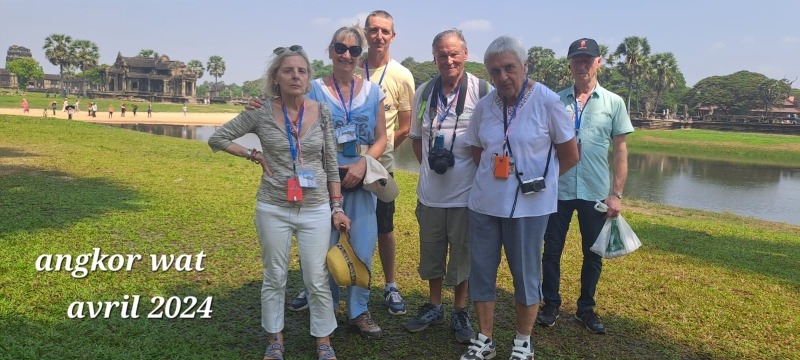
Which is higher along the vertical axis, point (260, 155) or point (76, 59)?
point (76, 59)

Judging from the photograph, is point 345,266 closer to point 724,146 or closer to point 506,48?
point 506,48

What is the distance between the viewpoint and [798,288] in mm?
5141

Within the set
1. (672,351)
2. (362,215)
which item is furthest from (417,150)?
(672,351)

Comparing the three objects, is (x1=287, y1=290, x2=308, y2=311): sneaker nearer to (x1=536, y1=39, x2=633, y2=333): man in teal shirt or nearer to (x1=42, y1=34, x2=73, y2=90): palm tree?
(x1=536, y1=39, x2=633, y2=333): man in teal shirt

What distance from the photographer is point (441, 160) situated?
3350 millimetres

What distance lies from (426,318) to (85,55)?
9499 centimetres

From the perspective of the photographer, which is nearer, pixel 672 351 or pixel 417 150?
pixel 672 351

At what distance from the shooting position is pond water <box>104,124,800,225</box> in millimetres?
14711

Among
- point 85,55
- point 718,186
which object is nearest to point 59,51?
point 85,55

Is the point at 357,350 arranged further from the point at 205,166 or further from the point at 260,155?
the point at 205,166

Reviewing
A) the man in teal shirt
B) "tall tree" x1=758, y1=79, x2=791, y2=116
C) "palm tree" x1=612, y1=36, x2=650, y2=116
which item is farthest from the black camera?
"tall tree" x1=758, y1=79, x2=791, y2=116

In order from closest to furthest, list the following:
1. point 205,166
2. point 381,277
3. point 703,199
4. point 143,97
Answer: point 381,277 → point 205,166 → point 703,199 → point 143,97

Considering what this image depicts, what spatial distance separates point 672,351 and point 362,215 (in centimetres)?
226

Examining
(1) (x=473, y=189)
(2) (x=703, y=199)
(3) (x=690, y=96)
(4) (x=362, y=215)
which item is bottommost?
(2) (x=703, y=199)
